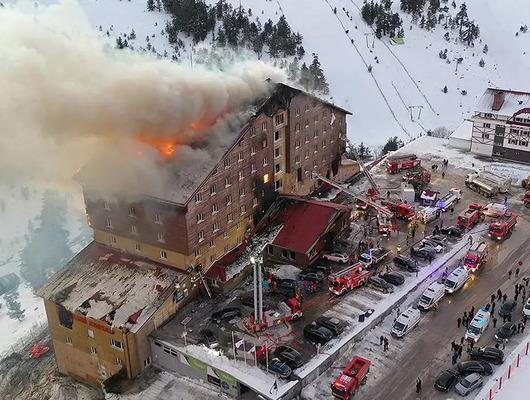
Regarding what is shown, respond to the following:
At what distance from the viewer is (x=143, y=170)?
42.6m

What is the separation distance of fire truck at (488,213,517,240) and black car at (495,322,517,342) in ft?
44.1

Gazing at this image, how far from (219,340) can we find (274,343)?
368 centimetres

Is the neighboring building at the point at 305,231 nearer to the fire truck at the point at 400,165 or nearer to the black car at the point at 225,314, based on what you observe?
the black car at the point at 225,314

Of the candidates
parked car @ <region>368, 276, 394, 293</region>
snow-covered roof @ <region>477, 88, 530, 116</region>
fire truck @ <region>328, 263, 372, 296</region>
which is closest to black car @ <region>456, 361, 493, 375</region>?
parked car @ <region>368, 276, 394, 293</region>

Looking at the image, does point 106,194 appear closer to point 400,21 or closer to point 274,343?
point 274,343

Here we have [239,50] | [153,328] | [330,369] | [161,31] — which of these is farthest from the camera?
[161,31]

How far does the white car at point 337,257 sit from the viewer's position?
48.3 meters

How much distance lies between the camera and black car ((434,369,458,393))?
1415 inches

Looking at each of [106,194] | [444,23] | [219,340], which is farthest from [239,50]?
[219,340]

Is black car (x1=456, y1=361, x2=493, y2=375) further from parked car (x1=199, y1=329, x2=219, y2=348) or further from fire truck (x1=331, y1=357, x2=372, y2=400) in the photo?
parked car (x1=199, y1=329, x2=219, y2=348)

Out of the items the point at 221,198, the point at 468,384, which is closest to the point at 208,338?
the point at 221,198

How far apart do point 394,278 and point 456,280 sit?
14.8 ft

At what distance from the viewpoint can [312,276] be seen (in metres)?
46.3

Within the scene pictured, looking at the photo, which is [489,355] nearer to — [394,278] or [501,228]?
[394,278]
